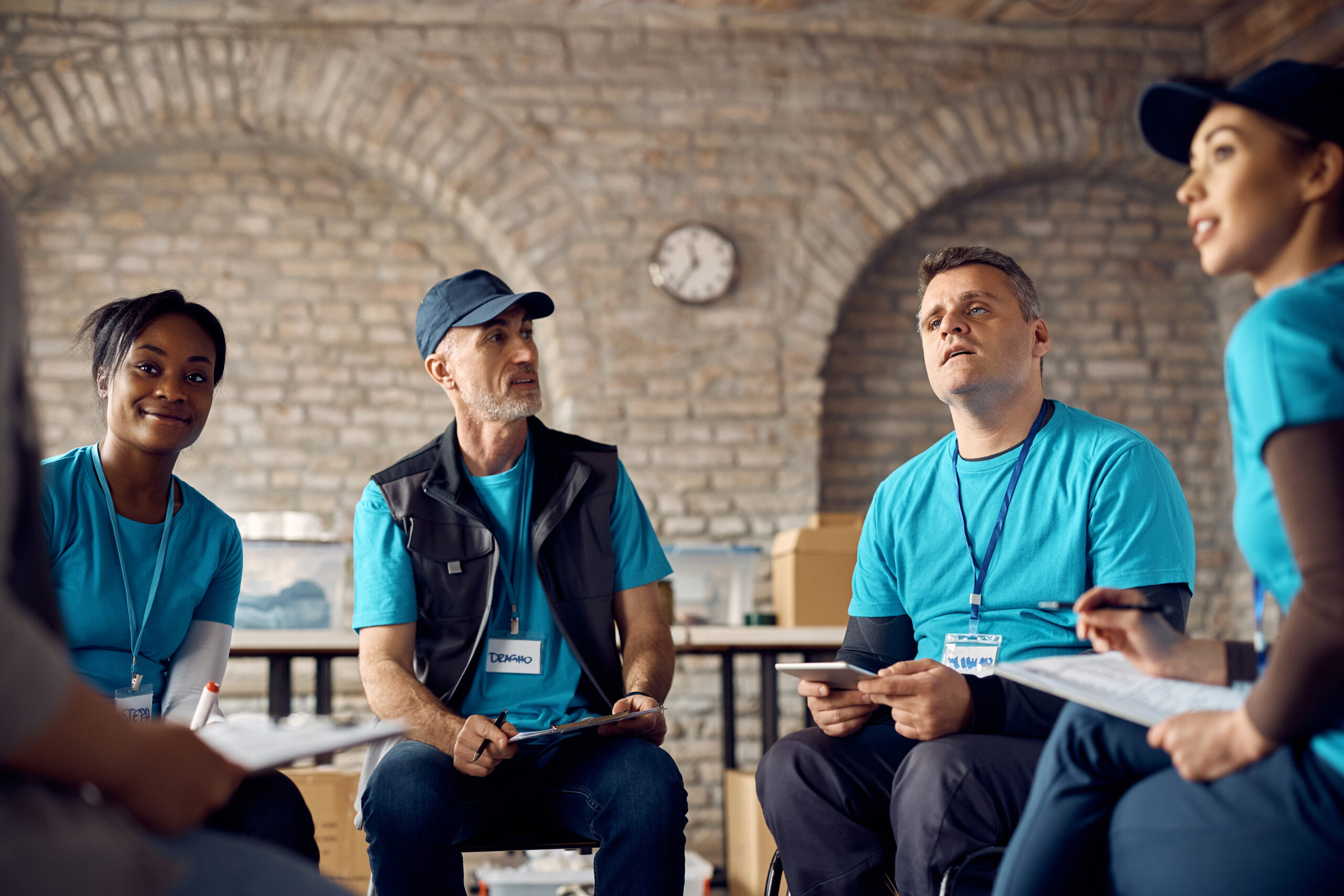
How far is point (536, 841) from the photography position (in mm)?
1944

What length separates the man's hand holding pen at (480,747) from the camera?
1.83 metres

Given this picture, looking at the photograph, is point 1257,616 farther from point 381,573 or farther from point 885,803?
point 381,573

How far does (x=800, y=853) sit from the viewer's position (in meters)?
1.75

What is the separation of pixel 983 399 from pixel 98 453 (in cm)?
169

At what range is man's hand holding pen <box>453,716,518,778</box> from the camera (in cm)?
183

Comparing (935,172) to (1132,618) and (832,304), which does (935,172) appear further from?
(1132,618)

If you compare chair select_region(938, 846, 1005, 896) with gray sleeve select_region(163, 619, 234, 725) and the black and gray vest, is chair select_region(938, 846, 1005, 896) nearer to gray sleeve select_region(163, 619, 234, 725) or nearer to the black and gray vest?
the black and gray vest

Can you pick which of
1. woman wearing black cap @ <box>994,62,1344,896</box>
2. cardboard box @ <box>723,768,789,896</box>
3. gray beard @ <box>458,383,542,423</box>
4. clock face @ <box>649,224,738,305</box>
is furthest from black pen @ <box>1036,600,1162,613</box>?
clock face @ <box>649,224,738,305</box>

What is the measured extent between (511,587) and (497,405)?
0.39 m

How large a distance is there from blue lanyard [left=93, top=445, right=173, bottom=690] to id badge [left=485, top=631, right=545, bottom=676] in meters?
0.62

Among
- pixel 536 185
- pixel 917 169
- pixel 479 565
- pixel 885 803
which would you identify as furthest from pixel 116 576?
pixel 917 169

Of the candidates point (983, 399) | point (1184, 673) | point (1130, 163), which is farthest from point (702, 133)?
point (1184, 673)

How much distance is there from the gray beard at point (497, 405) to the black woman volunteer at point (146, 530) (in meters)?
0.51

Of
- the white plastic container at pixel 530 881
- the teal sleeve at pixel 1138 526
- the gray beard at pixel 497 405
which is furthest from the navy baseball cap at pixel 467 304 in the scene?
the white plastic container at pixel 530 881
